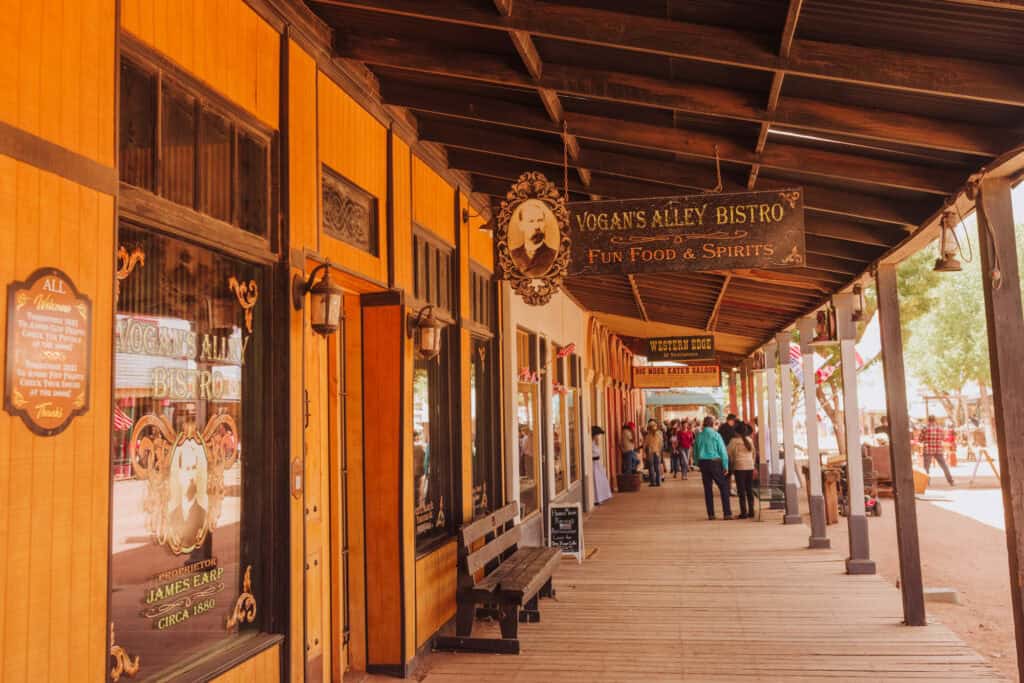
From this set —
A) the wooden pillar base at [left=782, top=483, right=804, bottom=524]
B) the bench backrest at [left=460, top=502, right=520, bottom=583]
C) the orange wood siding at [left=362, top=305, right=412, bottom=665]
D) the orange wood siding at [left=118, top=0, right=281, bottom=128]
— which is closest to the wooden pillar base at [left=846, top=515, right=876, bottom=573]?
the bench backrest at [left=460, top=502, right=520, bottom=583]

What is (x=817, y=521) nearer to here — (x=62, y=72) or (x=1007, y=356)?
(x=1007, y=356)

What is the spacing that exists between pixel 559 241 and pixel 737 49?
1.85 metres

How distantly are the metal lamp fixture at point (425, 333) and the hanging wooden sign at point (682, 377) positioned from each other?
17.2 m

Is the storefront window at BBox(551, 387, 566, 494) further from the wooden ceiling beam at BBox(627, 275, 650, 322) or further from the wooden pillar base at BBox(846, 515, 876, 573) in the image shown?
the wooden pillar base at BBox(846, 515, 876, 573)

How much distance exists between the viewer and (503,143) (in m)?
6.80

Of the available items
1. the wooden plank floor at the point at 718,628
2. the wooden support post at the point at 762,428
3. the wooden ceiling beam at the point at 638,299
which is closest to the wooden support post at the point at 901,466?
the wooden plank floor at the point at 718,628

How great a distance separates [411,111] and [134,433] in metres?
3.85

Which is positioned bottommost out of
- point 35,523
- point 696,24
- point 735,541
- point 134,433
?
point 735,541

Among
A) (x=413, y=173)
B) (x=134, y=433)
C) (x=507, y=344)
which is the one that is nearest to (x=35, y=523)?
(x=134, y=433)

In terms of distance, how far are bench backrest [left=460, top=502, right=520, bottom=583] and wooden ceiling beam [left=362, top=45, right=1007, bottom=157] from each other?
341 centimetres

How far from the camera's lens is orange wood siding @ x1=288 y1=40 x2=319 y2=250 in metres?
→ 4.47

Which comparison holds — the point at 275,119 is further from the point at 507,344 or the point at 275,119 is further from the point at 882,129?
the point at 507,344

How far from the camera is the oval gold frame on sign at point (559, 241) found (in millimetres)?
5785

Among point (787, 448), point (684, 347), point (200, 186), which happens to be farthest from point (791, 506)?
point (200, 186)
